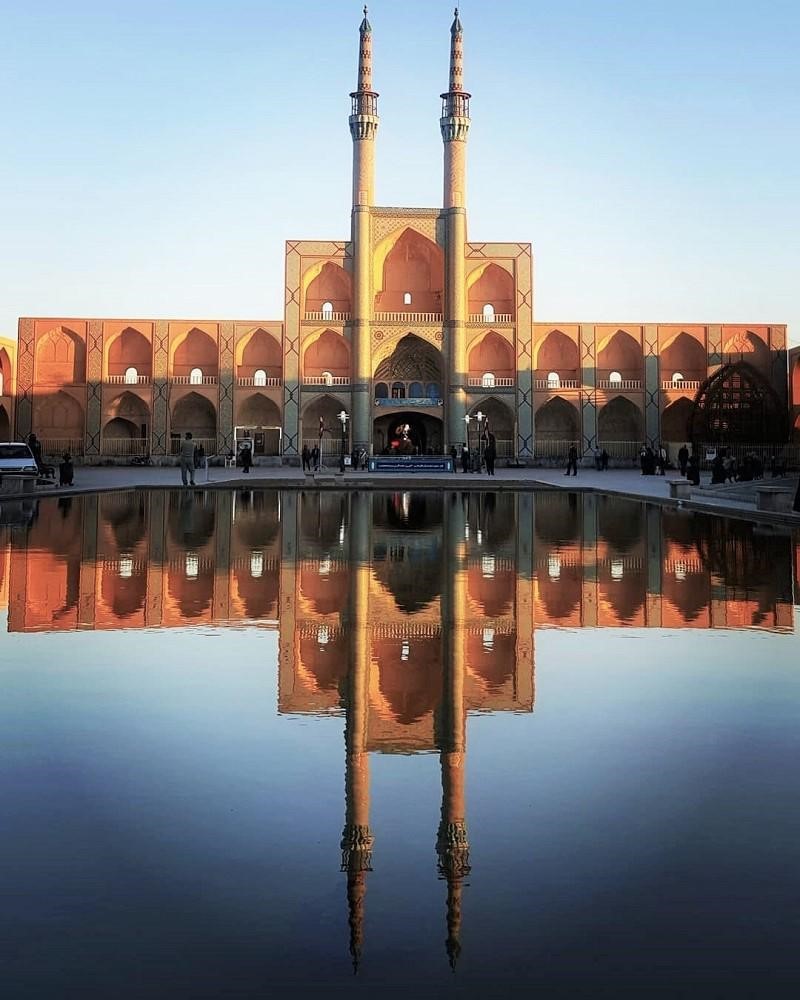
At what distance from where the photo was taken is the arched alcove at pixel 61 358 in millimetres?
40844

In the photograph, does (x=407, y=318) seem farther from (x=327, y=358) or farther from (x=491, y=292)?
(x=491, y=292)

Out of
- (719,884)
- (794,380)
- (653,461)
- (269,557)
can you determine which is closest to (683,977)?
(719,884)

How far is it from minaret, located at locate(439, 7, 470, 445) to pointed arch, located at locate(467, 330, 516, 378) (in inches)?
113

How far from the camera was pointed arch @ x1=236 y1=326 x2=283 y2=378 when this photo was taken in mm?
41750

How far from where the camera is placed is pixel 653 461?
33.1m

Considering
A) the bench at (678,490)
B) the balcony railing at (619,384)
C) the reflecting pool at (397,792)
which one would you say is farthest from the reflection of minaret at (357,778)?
the balcony railing at (619,384)

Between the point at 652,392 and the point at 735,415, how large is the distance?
782 cm

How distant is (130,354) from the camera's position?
41844 mm

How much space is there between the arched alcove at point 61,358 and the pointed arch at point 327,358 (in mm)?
8948

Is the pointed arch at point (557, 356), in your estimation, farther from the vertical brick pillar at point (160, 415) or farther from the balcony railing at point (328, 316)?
the vertical brick pillar at point (160, 415)

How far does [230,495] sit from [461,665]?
50.6 ft

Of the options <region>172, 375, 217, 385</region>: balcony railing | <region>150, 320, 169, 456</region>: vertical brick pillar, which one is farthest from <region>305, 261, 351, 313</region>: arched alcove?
<region>150, 320, 169, 456</region>: vertical brick pillar

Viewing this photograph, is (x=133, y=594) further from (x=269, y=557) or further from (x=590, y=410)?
(x=590, y=410)

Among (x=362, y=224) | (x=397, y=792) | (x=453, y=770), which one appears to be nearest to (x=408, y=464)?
(x=362, y=224)
